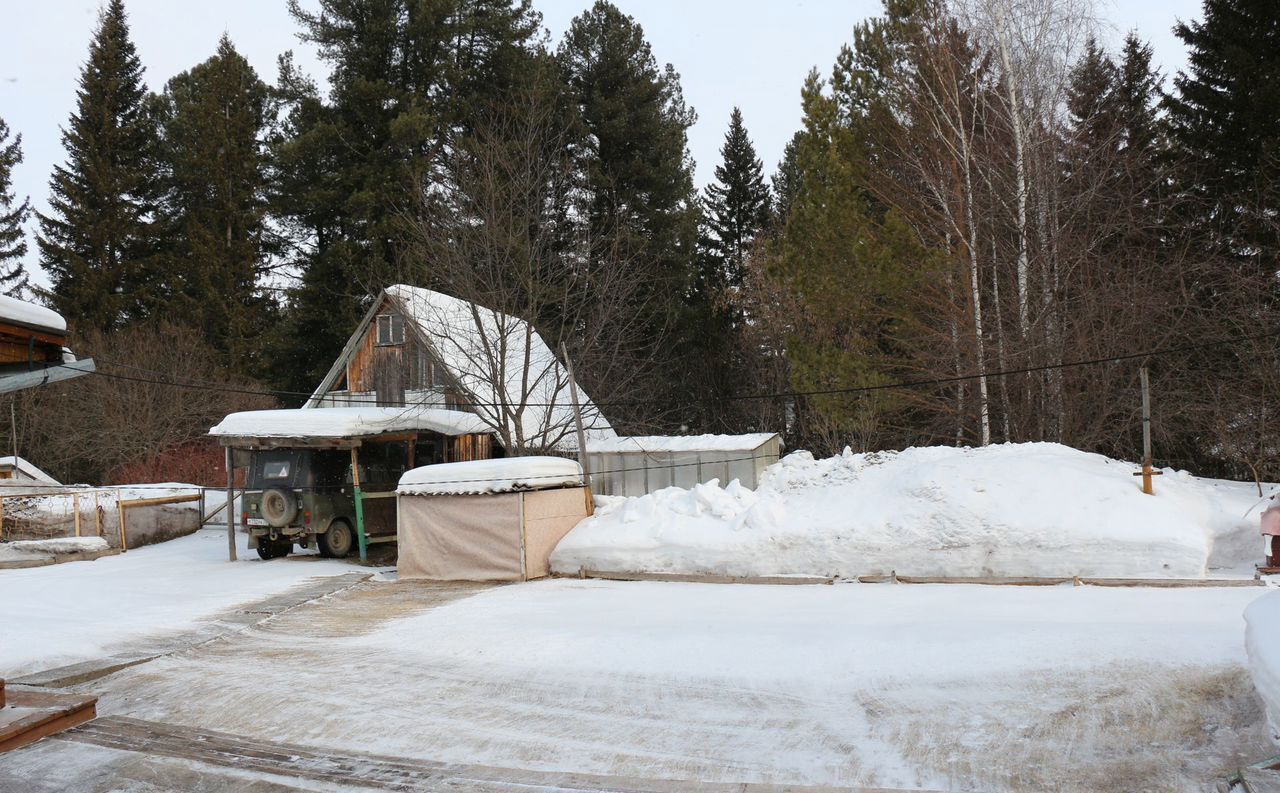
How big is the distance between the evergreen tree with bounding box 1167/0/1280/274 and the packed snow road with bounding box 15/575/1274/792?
14.2 metres

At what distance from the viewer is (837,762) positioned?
244 inches

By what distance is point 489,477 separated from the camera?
1540cm

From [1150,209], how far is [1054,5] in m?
5.92

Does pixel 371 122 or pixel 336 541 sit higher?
pixel 371 122

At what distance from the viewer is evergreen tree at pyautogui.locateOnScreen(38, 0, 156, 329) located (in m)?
38.3

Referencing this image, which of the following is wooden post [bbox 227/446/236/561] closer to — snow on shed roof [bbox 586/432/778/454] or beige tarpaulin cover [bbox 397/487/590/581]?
beige tarpaulin cover [bbox 397/487/590/581]

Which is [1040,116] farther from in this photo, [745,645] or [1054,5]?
[745,645]

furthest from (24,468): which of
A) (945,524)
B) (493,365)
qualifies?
(945,524)

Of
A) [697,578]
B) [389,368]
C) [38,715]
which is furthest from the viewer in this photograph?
[389,368]

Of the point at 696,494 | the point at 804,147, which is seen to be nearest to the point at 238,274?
the point at 804,147

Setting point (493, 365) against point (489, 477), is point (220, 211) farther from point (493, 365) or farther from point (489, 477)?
point (489, 477)

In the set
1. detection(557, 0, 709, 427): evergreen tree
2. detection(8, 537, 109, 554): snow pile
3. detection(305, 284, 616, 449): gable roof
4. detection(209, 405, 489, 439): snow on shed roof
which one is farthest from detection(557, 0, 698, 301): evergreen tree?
detection(8, 537, 109, 554): snow pile

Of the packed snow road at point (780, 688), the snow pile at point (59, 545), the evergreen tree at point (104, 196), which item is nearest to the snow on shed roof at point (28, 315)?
the packed snow road at point (780, 688)

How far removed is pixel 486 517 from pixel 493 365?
4420 millimetres
